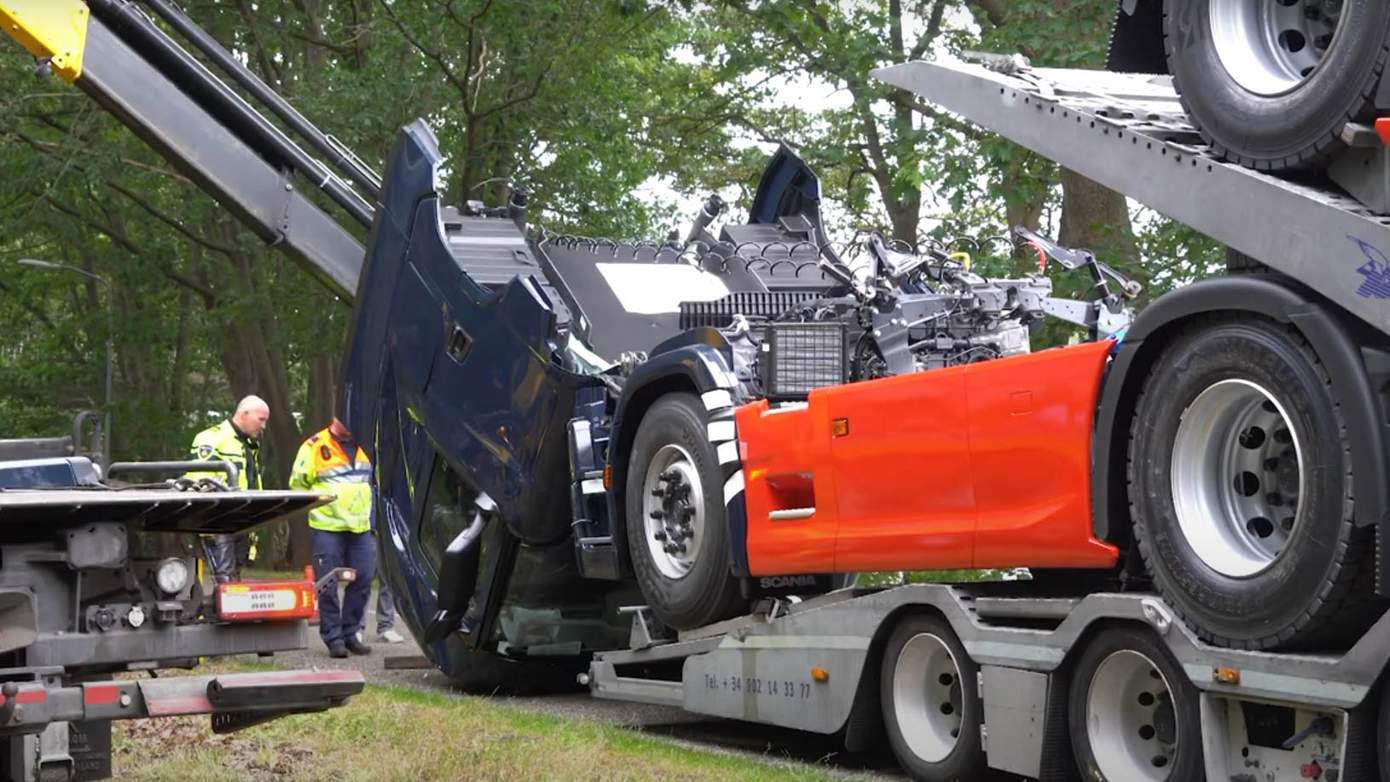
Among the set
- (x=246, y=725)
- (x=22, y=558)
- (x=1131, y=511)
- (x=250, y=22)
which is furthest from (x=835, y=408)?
(x=250, y=22)

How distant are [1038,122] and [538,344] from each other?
11.9 ft

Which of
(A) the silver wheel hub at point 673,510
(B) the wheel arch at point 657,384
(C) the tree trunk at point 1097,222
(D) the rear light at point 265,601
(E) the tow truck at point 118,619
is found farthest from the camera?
(C) the tree trunk at point 1097,222

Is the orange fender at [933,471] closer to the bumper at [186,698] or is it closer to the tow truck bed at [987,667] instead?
the tow truck bed at [987,667]

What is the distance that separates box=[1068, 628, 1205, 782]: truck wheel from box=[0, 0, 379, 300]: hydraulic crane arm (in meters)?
6.41

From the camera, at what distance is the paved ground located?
8.40 m

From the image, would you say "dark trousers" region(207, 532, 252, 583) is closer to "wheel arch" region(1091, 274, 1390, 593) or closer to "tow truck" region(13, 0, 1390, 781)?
"tow truck" region(13, 0, 1390, 781)

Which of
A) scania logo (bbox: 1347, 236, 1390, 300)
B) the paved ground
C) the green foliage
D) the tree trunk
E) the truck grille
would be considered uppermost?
the green foliage

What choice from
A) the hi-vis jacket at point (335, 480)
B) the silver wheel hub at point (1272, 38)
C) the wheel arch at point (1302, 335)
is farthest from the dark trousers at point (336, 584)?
the silver wheel hub at point (1272, 38)

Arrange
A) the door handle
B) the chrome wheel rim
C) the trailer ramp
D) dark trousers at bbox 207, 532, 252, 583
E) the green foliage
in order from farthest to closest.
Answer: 1. the green foliage
2. the door handle
3. the chrome wheel rim
4. dark trousers at bbox 207, 532, 252, 583
5. the trailer ramp

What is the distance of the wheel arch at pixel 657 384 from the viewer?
8688 mm

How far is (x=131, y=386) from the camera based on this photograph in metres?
33.0

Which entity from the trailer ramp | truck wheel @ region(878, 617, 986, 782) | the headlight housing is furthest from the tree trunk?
the headlight housing

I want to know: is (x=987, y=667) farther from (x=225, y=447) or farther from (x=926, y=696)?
(x=225, y=447)

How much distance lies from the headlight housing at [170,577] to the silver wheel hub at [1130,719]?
2.95 metres
